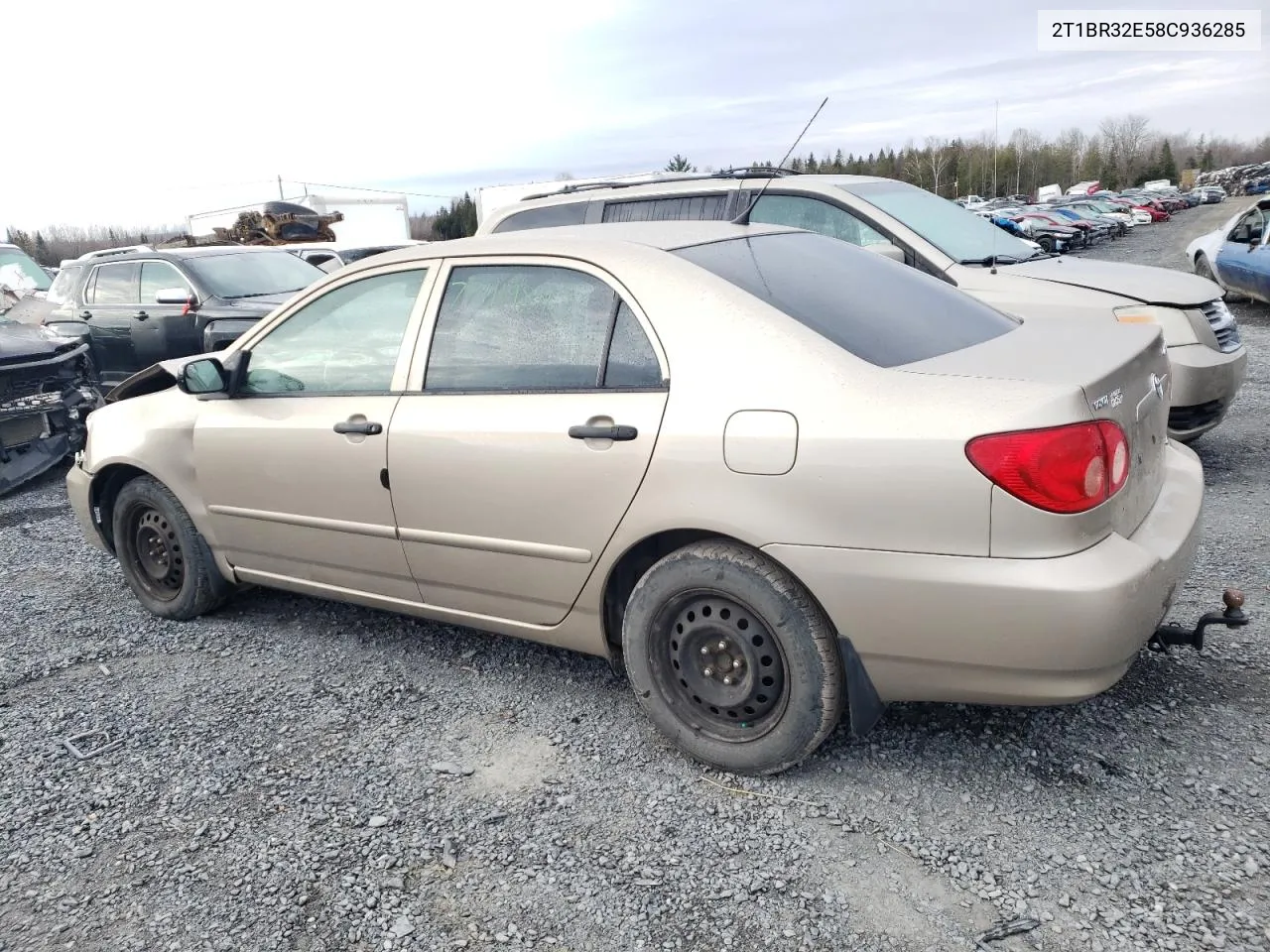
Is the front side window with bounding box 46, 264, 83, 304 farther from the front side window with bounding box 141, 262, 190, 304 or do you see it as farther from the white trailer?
the white trailer

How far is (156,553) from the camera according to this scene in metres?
4.46

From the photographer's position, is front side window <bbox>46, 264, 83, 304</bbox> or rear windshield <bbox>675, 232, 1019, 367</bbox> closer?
rear windshield <bbox>675, 232, 1019, 367</bbox>

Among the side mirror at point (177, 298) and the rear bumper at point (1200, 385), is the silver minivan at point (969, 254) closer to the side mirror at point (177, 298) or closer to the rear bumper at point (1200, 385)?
the rear bumper at point (1200, 385)

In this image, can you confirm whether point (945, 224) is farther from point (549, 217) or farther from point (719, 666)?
point (719, 666)

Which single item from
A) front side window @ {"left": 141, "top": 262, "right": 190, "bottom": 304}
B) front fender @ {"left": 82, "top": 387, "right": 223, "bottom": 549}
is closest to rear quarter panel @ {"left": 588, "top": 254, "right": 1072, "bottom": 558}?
front fender @ {"left": 82, "top": 387, "right": 223, "bottom": 549}

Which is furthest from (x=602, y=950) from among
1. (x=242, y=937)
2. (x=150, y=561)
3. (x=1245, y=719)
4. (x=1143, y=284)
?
(x=1143, y=284)

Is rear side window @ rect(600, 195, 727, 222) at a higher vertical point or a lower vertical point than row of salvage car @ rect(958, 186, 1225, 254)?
higher

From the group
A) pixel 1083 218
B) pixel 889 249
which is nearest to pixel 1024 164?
pixel 1083 218

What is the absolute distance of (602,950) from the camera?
7.44 ft

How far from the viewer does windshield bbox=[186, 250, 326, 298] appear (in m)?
9.68

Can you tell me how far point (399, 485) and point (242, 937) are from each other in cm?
150

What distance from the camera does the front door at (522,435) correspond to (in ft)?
9.65

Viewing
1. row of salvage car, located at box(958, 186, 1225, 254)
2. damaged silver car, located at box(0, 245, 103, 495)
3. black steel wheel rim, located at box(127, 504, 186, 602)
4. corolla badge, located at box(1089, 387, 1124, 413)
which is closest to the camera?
corolla badge, located at box(1089, 387, 1124, 413)

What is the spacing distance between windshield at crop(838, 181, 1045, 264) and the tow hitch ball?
3.40 m
